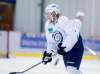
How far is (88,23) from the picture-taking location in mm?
16344

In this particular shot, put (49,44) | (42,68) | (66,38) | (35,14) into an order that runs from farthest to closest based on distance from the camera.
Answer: (35,14), (42,68), (49,44), (66,38)

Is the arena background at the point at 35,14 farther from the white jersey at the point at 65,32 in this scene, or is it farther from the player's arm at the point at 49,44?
the white jersey at the point at 65,32

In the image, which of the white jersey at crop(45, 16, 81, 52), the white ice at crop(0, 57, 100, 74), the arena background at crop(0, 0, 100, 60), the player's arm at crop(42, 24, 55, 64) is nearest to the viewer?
the white jersey at crop(45, 16, 81, 52)

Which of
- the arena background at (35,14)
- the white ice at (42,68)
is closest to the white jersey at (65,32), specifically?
the white ice at (42,68)

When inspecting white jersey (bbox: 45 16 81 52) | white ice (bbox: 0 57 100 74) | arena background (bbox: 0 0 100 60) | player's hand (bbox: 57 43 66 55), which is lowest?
white ice (bbox: 0 57 100 74)

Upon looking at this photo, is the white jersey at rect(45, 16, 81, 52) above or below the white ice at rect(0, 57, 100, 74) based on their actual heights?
above

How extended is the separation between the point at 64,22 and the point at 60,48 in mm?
268

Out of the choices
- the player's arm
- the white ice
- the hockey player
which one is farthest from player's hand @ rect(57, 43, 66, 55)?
the white ice

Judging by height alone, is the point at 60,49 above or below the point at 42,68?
above

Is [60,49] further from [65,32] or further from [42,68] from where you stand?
[42,68]

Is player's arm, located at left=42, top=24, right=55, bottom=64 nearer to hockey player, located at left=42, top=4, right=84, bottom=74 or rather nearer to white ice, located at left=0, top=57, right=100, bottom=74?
hockey player, located at left=42, top=4, right=84, bottom=74

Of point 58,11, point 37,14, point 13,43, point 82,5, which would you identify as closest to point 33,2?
point 37,14

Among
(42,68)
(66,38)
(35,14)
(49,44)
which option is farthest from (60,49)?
(35,14)

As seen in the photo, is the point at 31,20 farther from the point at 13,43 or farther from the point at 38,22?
the point at 13,43
